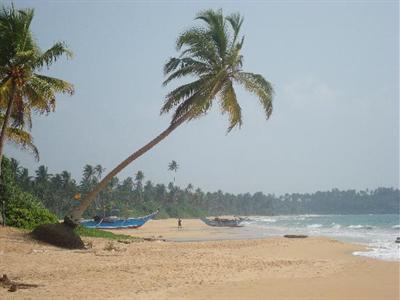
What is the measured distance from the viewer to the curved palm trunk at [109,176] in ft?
48.6

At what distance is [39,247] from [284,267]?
808 cm

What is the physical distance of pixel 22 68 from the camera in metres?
15.5

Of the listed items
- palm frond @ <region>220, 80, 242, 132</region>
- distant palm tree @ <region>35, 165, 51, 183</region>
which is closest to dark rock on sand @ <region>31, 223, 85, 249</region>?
palm frond @ <region>220, 80, 242, 132</region>

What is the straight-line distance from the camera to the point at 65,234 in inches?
562

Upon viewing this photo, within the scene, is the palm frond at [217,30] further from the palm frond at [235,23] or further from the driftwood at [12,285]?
the driftwood at [12,285]

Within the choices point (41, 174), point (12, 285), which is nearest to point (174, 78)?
point (12, 285)

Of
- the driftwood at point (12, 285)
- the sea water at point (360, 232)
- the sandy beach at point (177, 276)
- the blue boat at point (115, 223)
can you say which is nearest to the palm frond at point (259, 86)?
the sandy beach at point (177, 276)

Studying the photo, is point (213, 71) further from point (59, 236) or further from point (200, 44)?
point (59, 236)

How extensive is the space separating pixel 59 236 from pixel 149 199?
295 ft

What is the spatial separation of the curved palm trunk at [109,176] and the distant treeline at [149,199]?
20.8 m

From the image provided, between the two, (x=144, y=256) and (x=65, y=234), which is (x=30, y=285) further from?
(x=65, y=234)

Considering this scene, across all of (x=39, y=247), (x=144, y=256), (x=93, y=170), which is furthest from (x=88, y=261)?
(x=93, y=170)

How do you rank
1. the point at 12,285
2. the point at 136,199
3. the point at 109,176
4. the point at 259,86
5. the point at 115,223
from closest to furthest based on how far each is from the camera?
1. the point at 12,285
2. the point at 109,176
3. the point at 259,86
4. the point at 115,223
5. the point at 136,199

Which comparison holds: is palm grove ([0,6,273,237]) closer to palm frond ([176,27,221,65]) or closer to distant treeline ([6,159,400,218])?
palm frond ([176,27,221,65])
